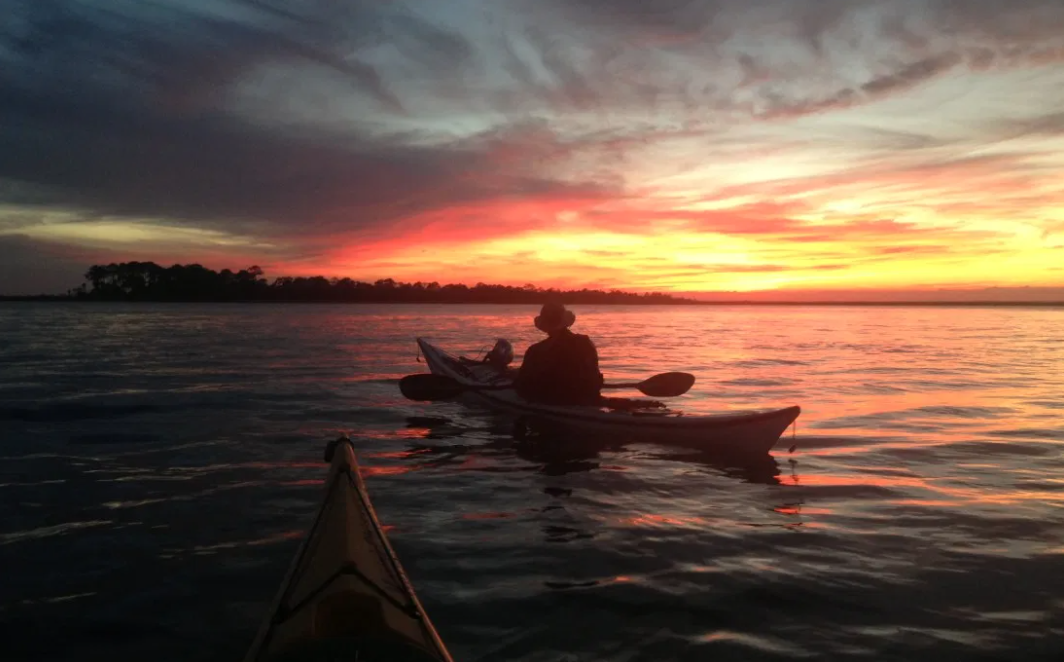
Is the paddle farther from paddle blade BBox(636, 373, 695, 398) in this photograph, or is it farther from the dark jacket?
the dark jacket

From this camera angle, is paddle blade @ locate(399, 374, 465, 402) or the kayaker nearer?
the kayaker

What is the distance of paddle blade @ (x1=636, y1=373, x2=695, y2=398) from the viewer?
40.4 feet

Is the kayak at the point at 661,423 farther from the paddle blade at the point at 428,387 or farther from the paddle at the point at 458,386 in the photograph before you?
the paddle blade at the point at 428,387

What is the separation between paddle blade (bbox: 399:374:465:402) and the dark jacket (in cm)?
233

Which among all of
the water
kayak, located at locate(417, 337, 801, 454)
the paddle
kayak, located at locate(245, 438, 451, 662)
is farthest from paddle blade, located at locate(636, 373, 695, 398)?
kayak, located at locate(245, 438, 451, 662)

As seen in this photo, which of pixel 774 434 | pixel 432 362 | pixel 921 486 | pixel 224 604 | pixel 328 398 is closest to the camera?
pixel 224 604

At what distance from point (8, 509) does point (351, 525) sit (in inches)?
222

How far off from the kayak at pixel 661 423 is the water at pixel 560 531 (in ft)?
1.08

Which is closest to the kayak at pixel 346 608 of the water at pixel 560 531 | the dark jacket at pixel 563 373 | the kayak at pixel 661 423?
the water at pixel 560 531

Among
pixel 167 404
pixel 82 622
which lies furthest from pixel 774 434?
pixel 167 404

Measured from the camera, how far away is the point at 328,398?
1639cm

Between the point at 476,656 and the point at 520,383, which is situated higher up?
the point at 520,383

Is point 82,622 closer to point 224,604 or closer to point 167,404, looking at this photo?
point 224,604

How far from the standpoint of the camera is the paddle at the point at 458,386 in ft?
40.7
